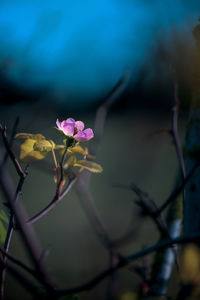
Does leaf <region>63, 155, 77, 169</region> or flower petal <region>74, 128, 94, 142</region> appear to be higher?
flower petal <region>74, 128, 94, 142</region>

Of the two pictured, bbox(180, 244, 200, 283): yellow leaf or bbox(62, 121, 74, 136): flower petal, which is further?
bbox(62, 121, 74, 136): flower petal

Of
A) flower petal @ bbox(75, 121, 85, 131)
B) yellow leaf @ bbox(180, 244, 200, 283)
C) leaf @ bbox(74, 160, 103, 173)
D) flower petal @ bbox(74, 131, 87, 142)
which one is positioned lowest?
yellow leaf @ bbox(180, 244, 200, 283)

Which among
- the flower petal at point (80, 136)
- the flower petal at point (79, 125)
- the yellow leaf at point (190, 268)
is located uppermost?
the flower petal at point (79, 125)

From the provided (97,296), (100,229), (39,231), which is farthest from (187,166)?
(39,231)

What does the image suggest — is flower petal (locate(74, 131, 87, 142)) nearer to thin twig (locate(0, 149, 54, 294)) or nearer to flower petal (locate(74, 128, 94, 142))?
flower petal (locate(74, 128, 94, 142))

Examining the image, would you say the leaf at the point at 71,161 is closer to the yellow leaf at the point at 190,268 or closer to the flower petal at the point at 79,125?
the flower petal at the point at 79,125

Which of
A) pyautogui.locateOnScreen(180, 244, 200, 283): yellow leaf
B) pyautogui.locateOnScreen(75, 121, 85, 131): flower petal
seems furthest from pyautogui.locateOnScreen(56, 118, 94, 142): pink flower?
pyautogui.locateOnScreen(180, 244, 200, 283): yellow leaf

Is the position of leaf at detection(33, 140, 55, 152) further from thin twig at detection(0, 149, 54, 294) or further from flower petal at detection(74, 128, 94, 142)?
thin twig at detection(0, 149, 54, 294)

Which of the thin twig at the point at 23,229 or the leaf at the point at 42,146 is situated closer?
the thin twig at the point at 23,229

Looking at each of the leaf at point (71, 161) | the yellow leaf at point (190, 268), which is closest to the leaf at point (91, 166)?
the leaf at point (71, 161)
